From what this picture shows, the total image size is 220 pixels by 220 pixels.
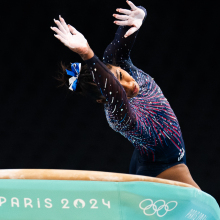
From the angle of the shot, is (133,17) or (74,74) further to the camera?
(133,17)

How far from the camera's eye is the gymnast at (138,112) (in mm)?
1329

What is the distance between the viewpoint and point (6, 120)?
257cm

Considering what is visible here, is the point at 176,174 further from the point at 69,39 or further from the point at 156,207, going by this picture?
the point at 69,39

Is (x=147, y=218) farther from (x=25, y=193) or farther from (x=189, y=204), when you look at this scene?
(x=25, y=193)

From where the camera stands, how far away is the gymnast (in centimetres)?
133

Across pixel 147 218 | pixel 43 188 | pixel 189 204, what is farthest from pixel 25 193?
pixel 189 204

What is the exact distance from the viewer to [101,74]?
3.61ft

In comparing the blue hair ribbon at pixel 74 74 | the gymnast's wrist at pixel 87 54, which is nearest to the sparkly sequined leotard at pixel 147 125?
the blue hair ribbon at pixel 74 74

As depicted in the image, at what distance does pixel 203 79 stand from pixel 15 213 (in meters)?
1.98

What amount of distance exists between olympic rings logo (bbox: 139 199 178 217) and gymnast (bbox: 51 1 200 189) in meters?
0.35

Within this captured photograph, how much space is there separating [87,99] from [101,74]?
1529mm

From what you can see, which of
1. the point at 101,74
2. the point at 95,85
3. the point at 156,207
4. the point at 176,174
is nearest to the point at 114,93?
the point at 101,74

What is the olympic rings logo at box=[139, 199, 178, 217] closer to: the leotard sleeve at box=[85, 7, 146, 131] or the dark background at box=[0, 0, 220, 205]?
the leotard sleeve at box=[85, 7, 146, 131]

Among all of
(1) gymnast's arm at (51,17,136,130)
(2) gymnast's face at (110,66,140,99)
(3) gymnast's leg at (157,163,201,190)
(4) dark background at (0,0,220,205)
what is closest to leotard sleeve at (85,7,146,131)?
(1) gymnast's arm at (51,17,136,130)
